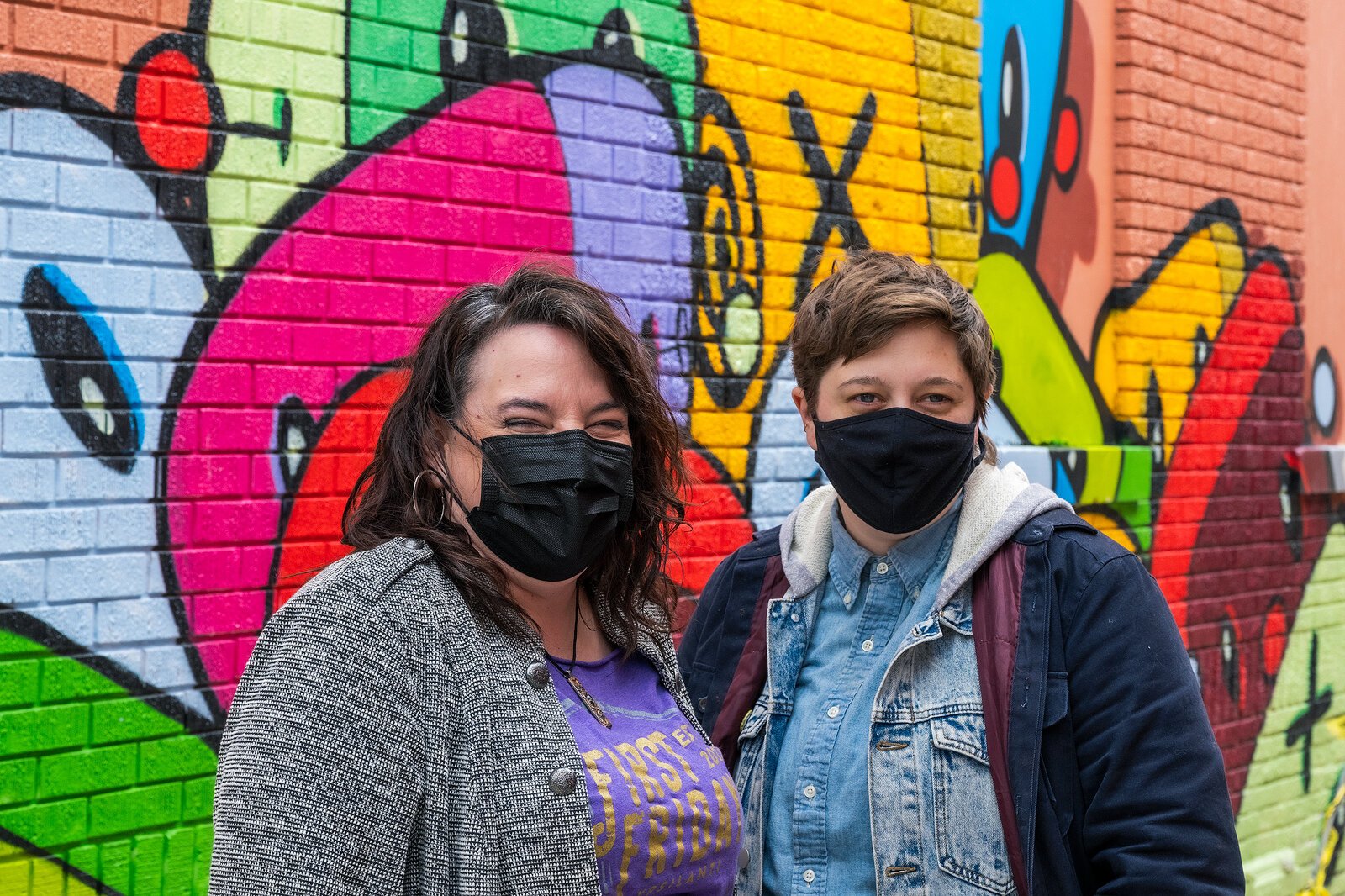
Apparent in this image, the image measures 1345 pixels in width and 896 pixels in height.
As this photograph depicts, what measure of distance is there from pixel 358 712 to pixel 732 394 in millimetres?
2875

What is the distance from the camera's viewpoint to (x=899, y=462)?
2266mm

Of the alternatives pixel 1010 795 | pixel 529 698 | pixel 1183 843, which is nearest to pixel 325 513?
pixel 529 698

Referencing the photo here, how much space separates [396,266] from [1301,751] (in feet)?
17.8

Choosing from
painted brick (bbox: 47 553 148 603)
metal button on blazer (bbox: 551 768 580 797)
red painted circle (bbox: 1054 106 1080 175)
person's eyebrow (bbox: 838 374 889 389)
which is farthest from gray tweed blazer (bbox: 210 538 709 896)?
red painted circle (bbox: 1054 106 1080 175)

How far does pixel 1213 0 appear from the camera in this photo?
234 inches

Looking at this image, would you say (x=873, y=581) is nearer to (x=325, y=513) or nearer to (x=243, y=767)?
(x=243, y=767)

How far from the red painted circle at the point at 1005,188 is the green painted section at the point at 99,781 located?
12.1 ft

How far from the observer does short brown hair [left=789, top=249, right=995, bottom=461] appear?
2.24 m

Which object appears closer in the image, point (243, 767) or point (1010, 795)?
point (243, 767)

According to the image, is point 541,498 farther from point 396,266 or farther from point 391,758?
point 396,266

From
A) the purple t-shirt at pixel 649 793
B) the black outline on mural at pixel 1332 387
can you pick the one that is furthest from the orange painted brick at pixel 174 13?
the black outline on mural at pixel 1332 387

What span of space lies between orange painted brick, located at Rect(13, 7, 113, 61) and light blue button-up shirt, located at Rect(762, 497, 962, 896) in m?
2.05

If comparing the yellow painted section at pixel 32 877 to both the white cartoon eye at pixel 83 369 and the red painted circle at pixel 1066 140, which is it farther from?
the red painted circle at pixel 1066 140

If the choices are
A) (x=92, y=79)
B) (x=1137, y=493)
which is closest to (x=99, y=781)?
(x=92, y=79)
